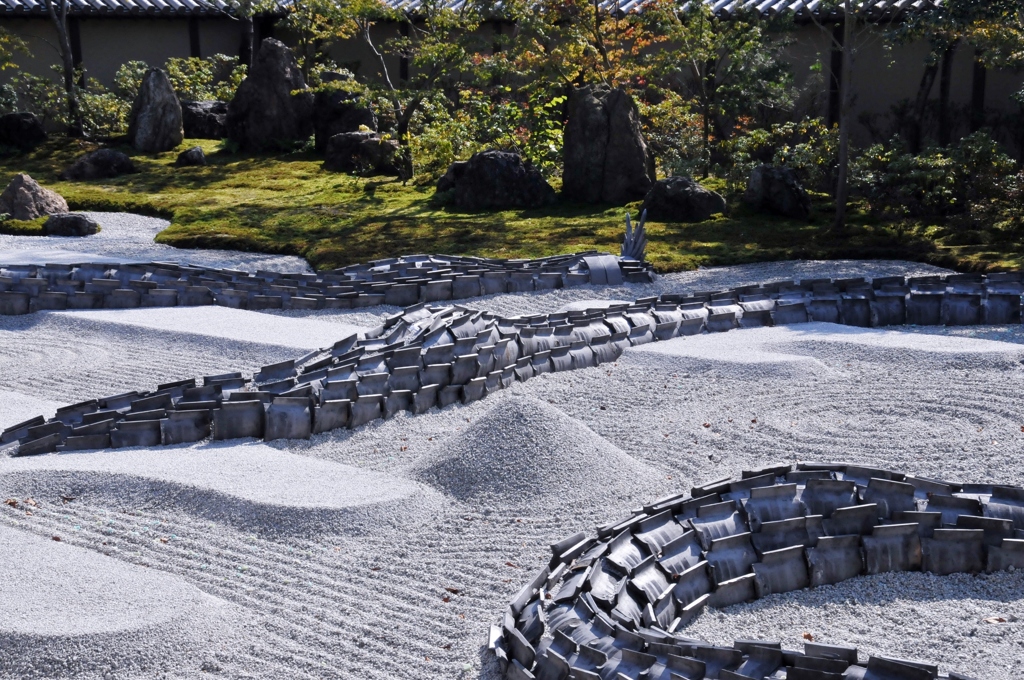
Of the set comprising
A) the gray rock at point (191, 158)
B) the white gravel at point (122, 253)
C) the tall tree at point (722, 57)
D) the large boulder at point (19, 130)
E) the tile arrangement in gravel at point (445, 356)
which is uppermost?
the tall tree at point (722, 57)

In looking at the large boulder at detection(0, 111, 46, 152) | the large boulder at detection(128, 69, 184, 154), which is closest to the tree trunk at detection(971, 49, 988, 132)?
the large boulder at detection(128, 69, 184, 154)

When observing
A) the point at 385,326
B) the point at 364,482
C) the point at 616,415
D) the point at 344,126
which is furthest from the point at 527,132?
the point at 364,482

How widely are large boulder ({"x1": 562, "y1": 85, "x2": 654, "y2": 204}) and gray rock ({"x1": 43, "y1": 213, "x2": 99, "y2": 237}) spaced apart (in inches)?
237

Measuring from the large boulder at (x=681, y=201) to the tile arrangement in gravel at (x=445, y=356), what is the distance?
3.80 meters

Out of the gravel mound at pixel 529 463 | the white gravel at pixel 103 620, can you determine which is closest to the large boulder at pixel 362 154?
the gravel mound at pixel 529 463

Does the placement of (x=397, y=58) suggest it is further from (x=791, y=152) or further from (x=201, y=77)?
(x=791, y=152)

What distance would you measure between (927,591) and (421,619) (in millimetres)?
2138

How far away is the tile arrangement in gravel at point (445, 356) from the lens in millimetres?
6453

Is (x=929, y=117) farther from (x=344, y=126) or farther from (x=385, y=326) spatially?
(x=385, y=326)

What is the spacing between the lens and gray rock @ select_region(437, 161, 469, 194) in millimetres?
14266

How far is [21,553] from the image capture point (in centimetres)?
462

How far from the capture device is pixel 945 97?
637 inches

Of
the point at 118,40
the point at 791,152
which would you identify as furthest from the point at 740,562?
the point at 118,40

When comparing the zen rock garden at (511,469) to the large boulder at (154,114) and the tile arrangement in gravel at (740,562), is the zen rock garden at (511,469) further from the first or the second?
the large boulder at (154,114)
